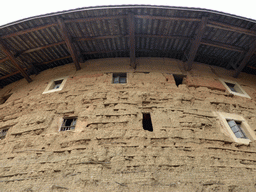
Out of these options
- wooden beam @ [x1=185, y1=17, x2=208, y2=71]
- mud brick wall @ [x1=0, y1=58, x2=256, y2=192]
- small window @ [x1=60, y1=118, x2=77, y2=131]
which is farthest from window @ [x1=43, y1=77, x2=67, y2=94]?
wooden beam @ [x1=185, y1=17, x2=208, y2=71]

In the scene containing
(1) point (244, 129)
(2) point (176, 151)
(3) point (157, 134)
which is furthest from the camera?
(1) point (244, 129)

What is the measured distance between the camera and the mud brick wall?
3.58 meters

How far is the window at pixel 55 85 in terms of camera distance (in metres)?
6.48

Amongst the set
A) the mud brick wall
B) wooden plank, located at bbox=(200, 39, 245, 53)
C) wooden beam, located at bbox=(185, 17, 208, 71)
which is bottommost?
the mud brick wall

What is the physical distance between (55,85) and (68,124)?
2698 mm

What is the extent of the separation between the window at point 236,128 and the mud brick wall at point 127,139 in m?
0.18

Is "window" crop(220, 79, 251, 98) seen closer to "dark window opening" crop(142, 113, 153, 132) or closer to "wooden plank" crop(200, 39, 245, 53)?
"wooden plank" crop(200, 39, 245, 53)

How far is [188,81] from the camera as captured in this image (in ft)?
21.4

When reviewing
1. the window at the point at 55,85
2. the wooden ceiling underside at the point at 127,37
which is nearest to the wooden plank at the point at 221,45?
the wooden ceiling underside at the point at 127,37

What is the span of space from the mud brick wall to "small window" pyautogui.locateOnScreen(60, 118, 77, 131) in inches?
6.5

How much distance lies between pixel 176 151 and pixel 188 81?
3.31 metres

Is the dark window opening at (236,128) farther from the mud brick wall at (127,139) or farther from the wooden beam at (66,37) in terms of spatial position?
the wooden beam at (66,37)

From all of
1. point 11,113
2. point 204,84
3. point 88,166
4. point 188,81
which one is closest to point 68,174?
point 88,166

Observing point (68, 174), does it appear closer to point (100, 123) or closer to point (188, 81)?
point (100, 123)
